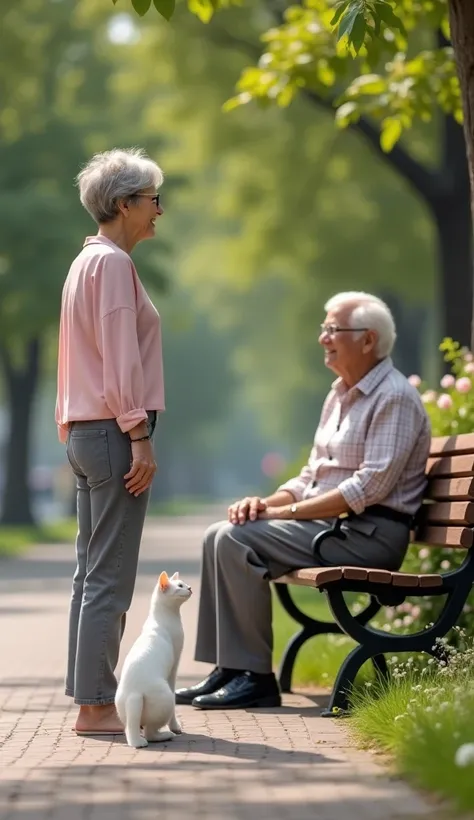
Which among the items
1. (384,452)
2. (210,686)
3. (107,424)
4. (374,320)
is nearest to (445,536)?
(384,452)

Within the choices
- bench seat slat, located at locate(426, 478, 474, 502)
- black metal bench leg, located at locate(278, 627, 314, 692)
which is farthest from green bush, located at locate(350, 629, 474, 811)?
black metal bench leg, located at locate(278, 627, 314, 692)

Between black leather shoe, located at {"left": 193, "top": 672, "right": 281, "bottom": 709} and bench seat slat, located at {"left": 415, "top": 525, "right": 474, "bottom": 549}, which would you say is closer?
bench seat slat, located at {"left": 415, "top": 525, "right": 474, "bottom": 549}

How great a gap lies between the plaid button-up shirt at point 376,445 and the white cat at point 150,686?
4.04 feet

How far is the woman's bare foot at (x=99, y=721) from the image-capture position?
653 centimetres

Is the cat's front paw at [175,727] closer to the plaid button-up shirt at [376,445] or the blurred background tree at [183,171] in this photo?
the plaid button-up shirt at [376,445]

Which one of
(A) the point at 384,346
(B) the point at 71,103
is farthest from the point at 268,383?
(A) the point at 384,346

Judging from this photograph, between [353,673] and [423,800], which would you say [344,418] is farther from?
[423,800]

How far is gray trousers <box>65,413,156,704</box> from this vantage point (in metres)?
6.48

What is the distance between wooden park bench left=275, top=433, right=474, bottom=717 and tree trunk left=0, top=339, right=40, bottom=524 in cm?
2433

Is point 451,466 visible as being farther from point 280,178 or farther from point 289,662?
point 280,178

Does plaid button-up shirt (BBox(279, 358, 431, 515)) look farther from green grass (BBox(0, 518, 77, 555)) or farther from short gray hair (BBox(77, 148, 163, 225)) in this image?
green grass (BBox(0, 518, 77, 555))

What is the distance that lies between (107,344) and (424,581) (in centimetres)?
168

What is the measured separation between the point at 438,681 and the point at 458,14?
304cm

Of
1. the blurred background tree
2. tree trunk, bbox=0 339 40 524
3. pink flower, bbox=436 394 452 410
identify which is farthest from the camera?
tree trunk, bbox=0 339 40 524
